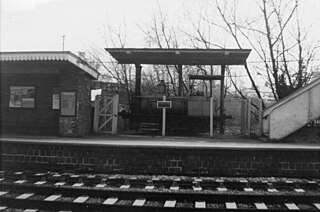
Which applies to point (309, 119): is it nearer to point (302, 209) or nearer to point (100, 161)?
point (302, 209)

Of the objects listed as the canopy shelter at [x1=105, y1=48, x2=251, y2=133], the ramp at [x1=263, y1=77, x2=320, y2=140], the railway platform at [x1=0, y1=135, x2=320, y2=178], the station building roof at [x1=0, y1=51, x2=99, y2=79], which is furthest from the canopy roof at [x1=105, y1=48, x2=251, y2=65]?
the railway platform at [x1=0, y1=135, x2=320, y2=178]

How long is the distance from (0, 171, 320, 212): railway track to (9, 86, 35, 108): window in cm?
582

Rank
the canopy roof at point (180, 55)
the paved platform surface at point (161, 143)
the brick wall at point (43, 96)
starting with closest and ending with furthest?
the paved platform surface at point (161, 143), the brick wall at point (43, 96), the canopy roof at point (180, 55)

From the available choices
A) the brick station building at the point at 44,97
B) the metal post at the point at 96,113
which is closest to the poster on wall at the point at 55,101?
the brick station building at the point at 44,97

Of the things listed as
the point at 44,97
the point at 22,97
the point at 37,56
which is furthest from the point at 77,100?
the point at 22,97

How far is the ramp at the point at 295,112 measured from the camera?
43.2 feet

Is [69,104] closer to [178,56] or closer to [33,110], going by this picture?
[33,110]

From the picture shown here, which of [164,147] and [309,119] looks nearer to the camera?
[164,147]

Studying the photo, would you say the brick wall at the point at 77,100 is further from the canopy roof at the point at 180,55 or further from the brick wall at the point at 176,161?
the brick wall at the point at 176,161

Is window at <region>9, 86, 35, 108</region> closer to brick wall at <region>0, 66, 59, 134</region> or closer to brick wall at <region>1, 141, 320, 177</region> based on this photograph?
brick wall at <region>0, 66, 59, 134</region>

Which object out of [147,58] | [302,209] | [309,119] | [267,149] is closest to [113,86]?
[147,58]

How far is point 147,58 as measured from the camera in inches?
636

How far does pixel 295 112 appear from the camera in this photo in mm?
13234

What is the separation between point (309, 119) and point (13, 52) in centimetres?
1227
